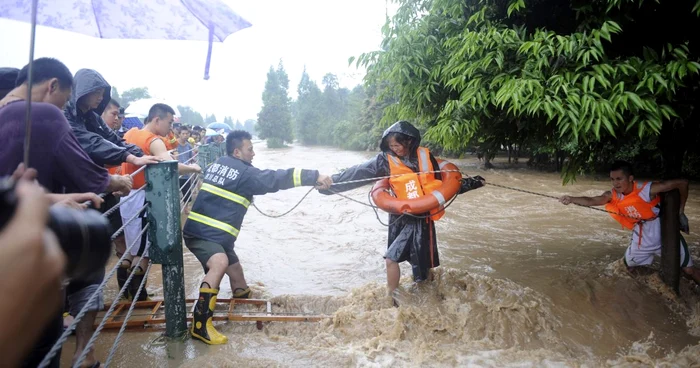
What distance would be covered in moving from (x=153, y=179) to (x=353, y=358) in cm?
199

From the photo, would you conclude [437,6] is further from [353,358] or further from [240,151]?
[353,358]

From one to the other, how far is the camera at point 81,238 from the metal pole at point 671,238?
4.90 m

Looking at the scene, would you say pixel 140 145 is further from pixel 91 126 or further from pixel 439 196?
pixel 439 196

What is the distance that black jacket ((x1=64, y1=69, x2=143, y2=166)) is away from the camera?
3238 mm

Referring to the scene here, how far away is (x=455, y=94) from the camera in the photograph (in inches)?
172

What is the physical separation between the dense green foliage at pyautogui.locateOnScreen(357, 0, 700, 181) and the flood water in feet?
4.67

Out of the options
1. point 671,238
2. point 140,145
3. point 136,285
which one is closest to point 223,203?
point 140,145

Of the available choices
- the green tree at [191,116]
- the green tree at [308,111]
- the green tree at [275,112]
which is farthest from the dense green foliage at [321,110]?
the green tree at [191,116]

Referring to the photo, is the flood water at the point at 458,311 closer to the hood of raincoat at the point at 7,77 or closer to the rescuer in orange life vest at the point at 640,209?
the rescuer in orange life vest at the point at 640,209

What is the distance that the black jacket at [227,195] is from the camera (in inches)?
147

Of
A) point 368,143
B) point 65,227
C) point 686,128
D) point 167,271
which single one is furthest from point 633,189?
point 368,143

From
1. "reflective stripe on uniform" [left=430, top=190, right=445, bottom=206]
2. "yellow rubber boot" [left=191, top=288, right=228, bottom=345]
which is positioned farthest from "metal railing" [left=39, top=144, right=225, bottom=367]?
"reflective stripe on uniform" [left=430, top=190, right=445, bottom=206]

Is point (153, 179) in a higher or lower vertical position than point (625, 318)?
higher

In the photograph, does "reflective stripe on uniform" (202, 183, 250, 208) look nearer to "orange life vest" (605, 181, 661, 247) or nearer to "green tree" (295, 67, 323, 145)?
"orange life vest" (605, 181, 661, 247)
